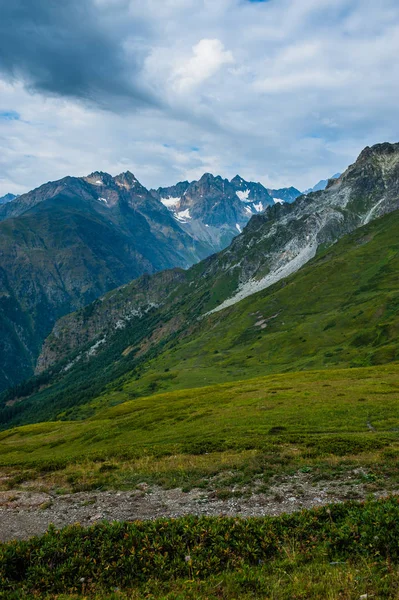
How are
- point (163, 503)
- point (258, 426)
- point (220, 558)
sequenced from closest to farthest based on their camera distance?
point (220, 558) < point (163, 503) < point (258, 426)

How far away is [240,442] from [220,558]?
24885mm

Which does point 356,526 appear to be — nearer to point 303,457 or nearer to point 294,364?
point 303,457

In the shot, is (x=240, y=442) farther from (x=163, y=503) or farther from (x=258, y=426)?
(x=163, y=503)

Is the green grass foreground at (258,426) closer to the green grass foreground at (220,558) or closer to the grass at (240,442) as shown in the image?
the grass at (240,442)

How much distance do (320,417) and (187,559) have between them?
3532cm

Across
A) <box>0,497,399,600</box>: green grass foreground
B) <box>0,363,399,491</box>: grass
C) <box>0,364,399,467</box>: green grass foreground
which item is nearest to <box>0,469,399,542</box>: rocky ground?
<box>0,363,399,491</box>: grass

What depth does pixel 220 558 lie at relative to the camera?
16328 mm

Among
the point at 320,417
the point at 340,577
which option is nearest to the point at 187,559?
the point at 340,577

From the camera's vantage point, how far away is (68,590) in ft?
50.0

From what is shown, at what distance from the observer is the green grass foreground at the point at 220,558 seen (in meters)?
14.0

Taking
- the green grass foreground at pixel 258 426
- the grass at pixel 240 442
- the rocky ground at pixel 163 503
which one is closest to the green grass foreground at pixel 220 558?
the rocky ground at pixel 163 503

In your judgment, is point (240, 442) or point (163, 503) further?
point (240, 442)

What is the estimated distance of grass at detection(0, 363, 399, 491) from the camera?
105 feet

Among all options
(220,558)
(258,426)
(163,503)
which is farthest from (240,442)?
A: (220,558)
